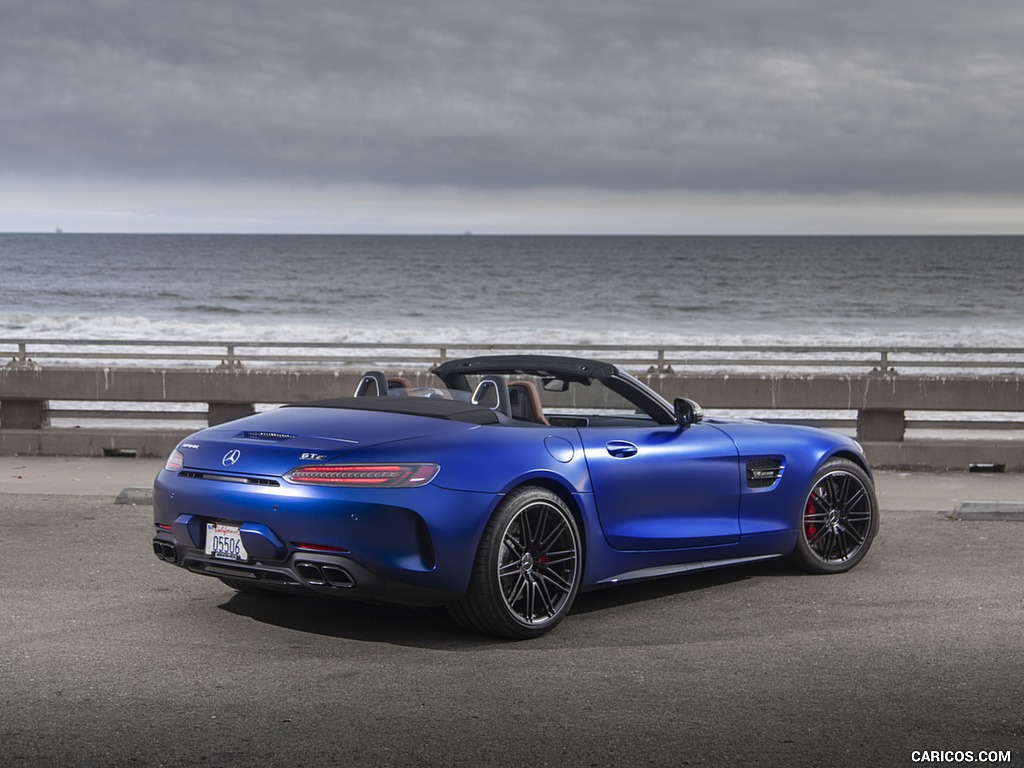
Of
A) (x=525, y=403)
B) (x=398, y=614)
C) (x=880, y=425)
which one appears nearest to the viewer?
(x=398, y=614)

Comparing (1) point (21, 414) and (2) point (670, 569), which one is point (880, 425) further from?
(1) point (21, 414)

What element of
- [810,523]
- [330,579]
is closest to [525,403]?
[330,579]

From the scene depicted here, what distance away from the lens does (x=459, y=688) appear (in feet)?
17.2

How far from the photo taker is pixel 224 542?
5953mm

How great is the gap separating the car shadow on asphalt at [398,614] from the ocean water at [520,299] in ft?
78.2

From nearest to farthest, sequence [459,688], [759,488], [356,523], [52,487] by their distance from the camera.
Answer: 1. [459,688]
2. [356,523]
3. [759,488]
4. [52,487]

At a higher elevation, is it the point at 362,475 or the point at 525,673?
the point at 362,475

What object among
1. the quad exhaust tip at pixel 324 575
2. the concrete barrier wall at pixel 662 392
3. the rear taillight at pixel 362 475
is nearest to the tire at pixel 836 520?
the rear taillight at pixel 362 475

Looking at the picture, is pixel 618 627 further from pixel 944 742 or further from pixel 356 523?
pixel 944 742

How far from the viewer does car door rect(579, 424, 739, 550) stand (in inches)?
259

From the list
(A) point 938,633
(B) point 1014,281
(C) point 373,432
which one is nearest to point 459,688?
(C) point 373,432

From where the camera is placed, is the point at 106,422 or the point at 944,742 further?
the point at 106,422

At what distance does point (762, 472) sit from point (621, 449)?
1196mm

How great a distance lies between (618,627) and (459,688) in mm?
1398
